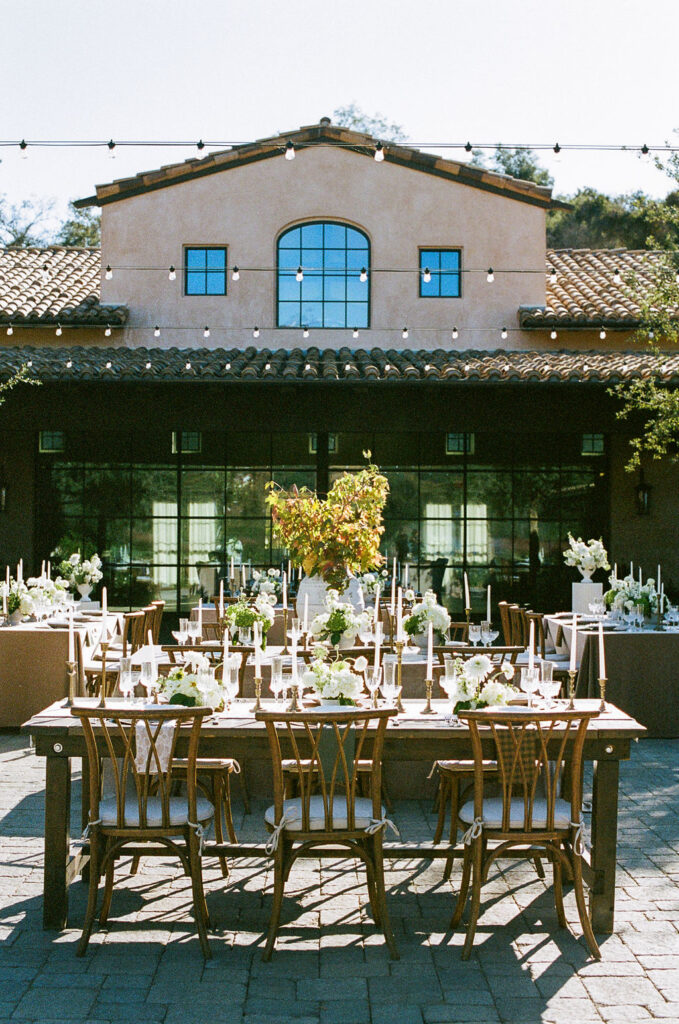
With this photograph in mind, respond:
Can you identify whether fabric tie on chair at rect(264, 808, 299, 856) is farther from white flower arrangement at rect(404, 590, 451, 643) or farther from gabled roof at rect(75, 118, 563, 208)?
gabled roof at rect(75, 118, 563, 208)

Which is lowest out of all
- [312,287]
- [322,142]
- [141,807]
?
[141,807]

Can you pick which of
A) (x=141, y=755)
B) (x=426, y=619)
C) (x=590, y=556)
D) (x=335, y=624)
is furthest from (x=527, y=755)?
(x=590, y=556)

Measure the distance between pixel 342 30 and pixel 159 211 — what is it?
6.97 m

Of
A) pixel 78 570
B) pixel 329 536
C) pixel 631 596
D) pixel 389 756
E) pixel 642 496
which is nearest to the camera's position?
pixel 389 756

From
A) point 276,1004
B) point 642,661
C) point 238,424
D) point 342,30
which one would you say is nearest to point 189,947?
point 276,1004

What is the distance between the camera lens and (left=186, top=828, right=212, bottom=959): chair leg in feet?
13.7

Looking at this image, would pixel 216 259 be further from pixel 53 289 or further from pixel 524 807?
pixel 524 807

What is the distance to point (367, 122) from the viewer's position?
3666 centimetres

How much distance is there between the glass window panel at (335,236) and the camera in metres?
15.3

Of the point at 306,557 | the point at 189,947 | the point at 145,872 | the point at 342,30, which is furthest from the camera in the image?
the point at 342,30

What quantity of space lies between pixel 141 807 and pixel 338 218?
40.5ft

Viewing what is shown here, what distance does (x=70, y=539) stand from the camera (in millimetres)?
14266

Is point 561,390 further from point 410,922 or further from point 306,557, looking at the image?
point 410,922

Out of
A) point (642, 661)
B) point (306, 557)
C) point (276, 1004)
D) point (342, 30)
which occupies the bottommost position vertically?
point (276, 1004)
